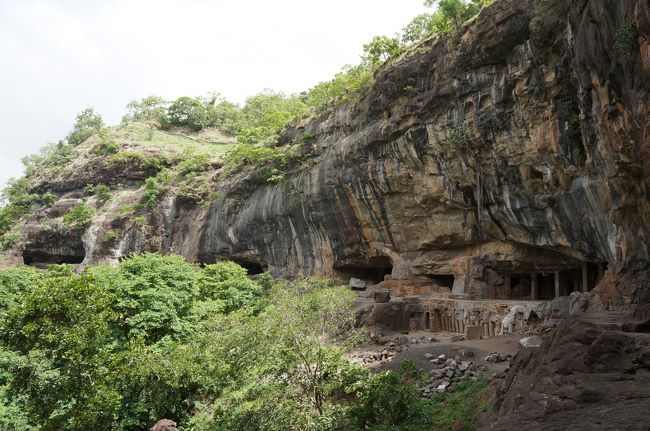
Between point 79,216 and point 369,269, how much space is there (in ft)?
69.2

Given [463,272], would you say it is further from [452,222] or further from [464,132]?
[464,132]

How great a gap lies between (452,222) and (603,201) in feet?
25.0

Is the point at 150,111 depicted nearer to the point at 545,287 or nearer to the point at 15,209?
the point at 15,209

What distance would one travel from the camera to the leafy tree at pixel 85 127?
54.0 meters

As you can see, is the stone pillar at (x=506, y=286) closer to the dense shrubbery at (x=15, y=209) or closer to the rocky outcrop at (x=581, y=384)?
the rocky outcrop at (x=581, y=384)

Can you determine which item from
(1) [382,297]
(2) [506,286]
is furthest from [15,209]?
(2) [506,286]

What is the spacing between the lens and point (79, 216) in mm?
36156

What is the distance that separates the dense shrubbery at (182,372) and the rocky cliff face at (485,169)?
653 cm

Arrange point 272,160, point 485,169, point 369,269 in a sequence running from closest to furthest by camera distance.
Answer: point 485,169 < point 272,160 < point 369,269

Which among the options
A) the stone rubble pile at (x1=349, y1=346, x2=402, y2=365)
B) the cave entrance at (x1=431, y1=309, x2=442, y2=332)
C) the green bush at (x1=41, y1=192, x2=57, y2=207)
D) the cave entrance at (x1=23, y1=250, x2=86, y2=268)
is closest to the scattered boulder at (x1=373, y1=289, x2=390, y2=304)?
the cave entrance at (x1=431, y1=309, x2=442, y2=332)

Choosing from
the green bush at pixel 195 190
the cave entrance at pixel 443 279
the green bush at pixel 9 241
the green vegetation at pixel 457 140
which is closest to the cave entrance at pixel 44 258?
the green bush at pixel 9 241

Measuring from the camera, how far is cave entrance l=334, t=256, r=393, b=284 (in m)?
25.9

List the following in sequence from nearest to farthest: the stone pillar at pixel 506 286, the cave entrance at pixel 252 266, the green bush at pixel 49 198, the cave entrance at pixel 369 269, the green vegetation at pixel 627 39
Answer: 1. the green vegetation at pixel 627 39
2. the stone pillar at pixel 506 286
3. the cave entrance at pixel 369 269
4. the cave entrance at pixel 252 266
5. the green bush at pixel 49 198

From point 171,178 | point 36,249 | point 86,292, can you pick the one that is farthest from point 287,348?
point 36,249
